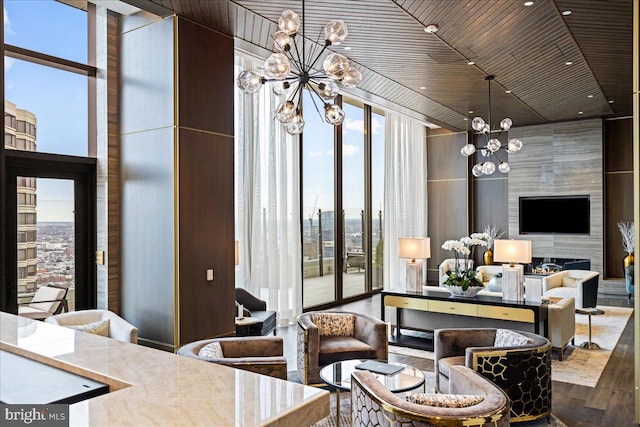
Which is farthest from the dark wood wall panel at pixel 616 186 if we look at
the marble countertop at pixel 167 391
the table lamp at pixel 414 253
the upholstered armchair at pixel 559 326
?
the marble countertop at pixel 167 391

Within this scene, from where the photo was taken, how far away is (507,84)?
294 inches

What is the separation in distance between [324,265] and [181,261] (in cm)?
448

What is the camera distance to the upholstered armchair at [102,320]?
421 cm

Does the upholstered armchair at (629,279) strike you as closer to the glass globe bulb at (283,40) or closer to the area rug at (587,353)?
the area rug at (587,353)

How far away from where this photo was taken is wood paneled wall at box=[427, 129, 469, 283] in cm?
1184

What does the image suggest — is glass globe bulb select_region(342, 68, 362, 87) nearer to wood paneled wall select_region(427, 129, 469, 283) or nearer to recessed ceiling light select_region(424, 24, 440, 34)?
recessed ceiling light select_region(424, 24, 440, 34)

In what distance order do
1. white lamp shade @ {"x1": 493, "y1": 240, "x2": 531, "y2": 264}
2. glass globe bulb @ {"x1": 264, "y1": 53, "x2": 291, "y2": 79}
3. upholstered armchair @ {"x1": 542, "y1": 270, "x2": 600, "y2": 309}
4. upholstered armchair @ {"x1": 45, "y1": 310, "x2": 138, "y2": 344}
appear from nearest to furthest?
glass globe bulb @ {"x1": 264, "y1": 53, "x2": 291, "y2": 79} → upholstered armchair @ {"x1": 45, "y1": 310, "x2": 138, "y2": 344} → white lamp shade @ {"x1": 493, "y1": 240, "x2": 531, "y2": 264} → upholstered armchair @ {"x1": 542, "y1": 270, "x2": 600, "y2": 309}

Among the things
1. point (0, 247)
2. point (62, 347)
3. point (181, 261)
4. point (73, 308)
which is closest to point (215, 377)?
point (62, 347)

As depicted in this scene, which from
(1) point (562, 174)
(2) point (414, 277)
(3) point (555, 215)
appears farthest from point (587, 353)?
(1) point (562, 174)

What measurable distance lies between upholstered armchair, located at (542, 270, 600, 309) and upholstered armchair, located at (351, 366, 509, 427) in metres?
5.04

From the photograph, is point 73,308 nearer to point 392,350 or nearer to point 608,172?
point 392,350

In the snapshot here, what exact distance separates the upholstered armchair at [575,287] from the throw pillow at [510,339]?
3.80 meters

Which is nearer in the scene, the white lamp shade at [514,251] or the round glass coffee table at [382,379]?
the round glass coffee table at [382,379]

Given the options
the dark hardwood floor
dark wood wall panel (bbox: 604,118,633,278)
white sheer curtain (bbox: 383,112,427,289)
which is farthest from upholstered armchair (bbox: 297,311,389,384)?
dark wood wall panel (bbox: 604,118,633,278)
